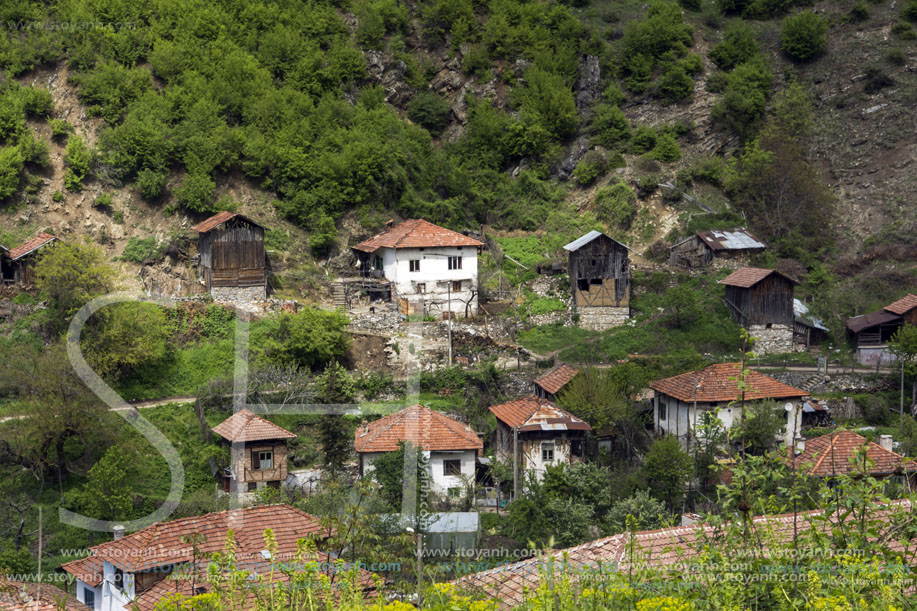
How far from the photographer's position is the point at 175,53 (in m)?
40.3

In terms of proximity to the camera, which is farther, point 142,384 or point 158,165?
point 158,165

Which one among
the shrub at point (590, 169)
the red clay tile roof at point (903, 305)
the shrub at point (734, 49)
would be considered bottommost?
the red clay tile roof at point (903, 305)

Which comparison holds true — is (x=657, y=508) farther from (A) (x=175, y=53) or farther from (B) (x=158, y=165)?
(A) (x=175, y=53)

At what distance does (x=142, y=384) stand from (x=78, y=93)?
16223 mm

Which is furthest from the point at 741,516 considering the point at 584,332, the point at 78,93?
the point at 78,93

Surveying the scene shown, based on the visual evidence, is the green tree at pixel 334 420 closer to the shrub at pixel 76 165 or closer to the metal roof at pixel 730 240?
the shrub at pixel 76 165

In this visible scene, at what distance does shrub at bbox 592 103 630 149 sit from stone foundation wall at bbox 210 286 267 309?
60.7ft

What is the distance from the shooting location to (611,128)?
4447cm

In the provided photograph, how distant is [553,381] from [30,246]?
1835cm

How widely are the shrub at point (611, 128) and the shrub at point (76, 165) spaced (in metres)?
22.1

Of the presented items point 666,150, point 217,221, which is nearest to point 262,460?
point 217,221

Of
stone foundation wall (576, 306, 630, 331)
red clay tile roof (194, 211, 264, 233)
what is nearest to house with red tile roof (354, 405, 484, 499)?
stone foundation wall (576, 306, 630, 331)

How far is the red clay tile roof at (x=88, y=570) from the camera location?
17094 millimetres

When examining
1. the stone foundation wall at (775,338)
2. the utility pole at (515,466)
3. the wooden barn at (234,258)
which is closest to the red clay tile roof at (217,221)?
the wooden barn at (234,258)
